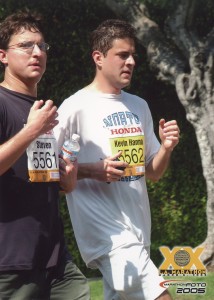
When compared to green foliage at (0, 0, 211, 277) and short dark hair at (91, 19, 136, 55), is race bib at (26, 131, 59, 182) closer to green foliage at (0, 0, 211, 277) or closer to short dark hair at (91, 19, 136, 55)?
short dark hair at (91, 19, 136, 55)

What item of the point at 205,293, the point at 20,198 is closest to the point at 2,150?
the point at 20,198

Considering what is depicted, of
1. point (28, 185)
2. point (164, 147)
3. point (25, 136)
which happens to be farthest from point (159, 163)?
point (25, 136)

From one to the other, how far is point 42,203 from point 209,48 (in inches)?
206

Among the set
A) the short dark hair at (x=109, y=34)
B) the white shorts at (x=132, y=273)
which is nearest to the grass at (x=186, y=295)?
the white shorts at (x=132, y=273)

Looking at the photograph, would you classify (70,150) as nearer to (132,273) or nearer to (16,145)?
(16,145)

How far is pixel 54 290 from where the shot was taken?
372cm

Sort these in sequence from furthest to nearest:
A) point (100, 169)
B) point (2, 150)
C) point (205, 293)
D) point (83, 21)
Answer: point (83, 21), point (205, 293), point (100, 169), point (2, 150)

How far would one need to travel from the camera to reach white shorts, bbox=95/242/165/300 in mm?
4301

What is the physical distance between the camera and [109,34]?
4672mm

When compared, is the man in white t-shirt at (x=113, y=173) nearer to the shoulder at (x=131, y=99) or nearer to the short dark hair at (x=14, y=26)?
the shoulder at (x=131, y=99)

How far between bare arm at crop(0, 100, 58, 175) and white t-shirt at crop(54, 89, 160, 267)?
0.97 metres

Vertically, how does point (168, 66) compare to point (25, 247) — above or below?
above

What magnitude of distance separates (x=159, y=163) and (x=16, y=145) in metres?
1.57

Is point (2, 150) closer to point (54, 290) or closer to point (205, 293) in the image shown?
point (54, 290)
